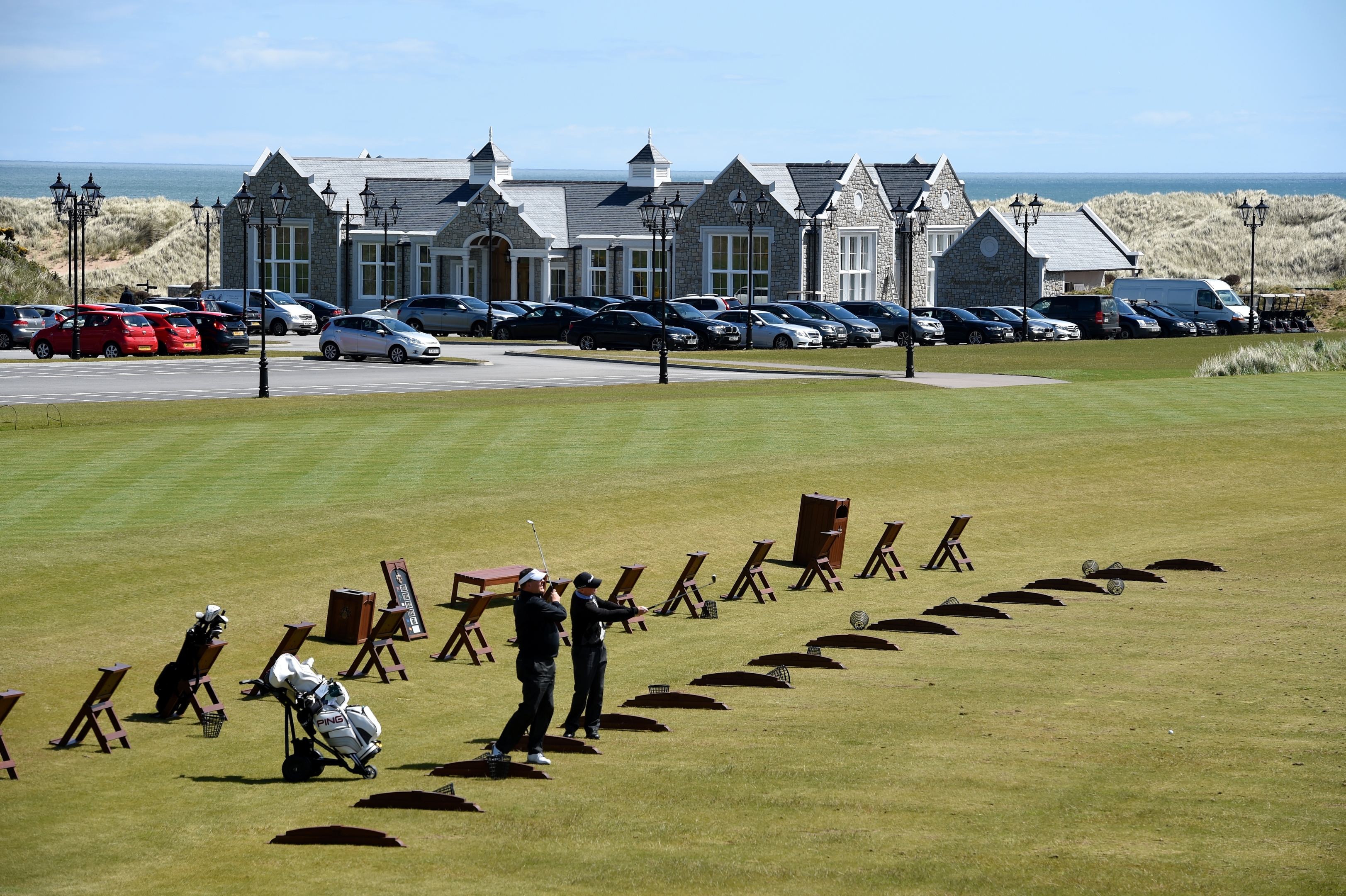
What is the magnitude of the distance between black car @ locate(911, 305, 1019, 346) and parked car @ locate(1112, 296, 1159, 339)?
5.73m

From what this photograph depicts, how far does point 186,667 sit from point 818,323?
47276 millimetres

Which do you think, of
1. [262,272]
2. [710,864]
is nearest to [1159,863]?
[710,864]

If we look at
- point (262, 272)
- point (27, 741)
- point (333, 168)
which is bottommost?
point (27, 741)

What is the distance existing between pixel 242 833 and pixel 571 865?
2518mm

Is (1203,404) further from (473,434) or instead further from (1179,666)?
(1179,666)

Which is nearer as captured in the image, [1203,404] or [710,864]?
[710,864]

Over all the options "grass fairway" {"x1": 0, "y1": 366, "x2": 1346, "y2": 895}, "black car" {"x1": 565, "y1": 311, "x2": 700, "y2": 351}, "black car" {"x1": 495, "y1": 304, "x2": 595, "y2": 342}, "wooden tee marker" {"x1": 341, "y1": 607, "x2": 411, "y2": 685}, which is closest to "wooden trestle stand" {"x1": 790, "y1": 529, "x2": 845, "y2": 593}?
"grass fairway" {"x1": 0, "y1": 366, "x2": 1346, "y2": 895}

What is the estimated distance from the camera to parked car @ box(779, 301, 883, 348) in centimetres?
5972

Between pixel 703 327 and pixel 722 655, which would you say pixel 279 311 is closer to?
pixel 703 327

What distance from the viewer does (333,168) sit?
269 ft

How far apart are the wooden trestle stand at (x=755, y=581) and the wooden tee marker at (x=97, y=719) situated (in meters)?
8.32

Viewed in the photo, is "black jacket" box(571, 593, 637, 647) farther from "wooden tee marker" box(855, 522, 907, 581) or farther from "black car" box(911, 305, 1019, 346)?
"black car" box(911, 305, 1019, 346)

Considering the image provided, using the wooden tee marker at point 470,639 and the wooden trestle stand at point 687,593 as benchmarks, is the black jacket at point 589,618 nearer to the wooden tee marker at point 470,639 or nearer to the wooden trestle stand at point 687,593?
the wooden tee marker at point 470,639

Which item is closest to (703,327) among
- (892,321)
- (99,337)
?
(892,321)
